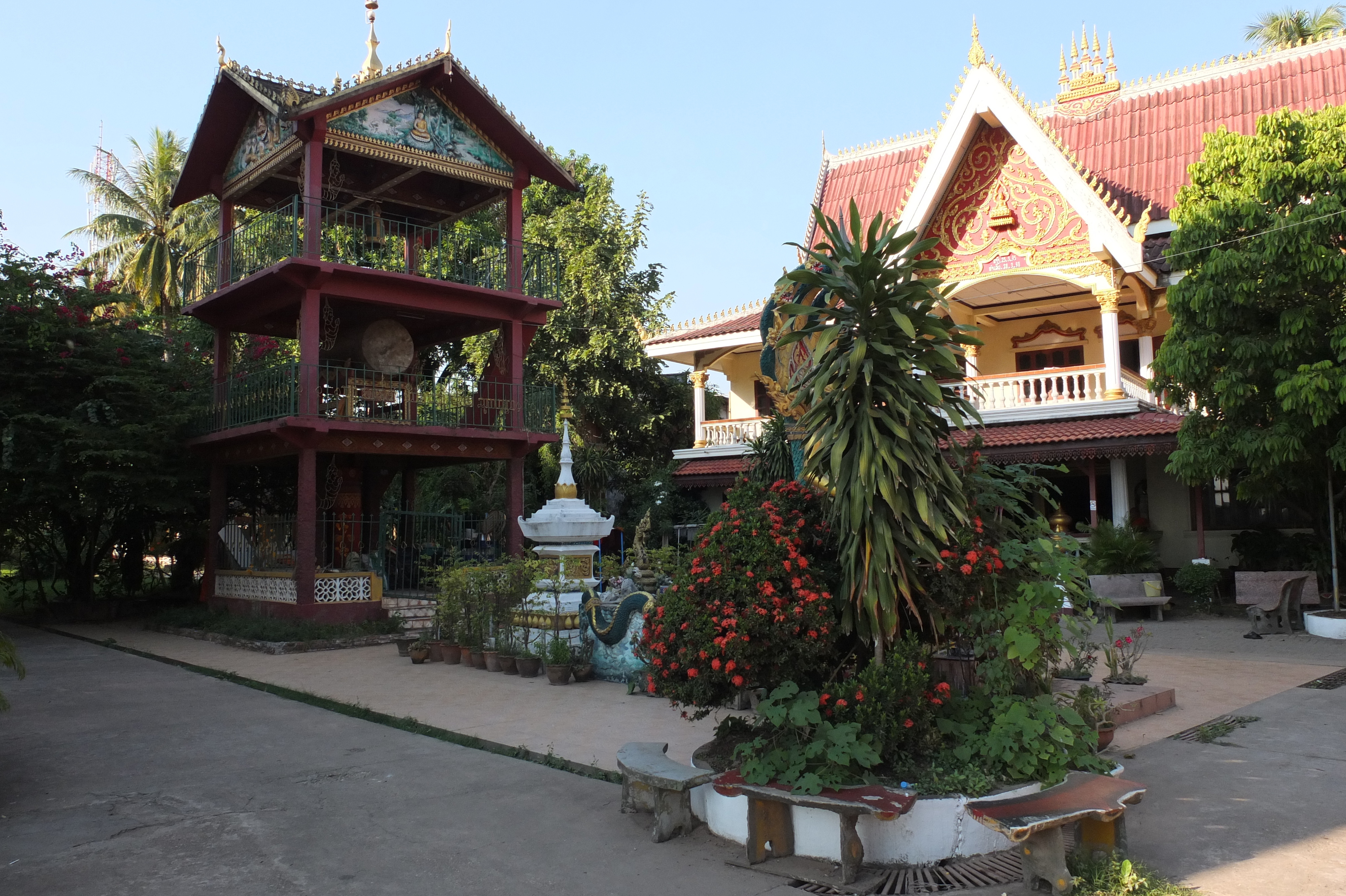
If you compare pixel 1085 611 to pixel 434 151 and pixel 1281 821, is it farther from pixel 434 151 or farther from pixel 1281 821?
pixel 434 151

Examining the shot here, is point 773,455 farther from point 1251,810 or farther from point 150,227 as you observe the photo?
point 150,227

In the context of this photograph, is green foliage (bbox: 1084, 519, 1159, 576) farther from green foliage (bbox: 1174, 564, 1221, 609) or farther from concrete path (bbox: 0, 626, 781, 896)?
concrete path (bbox: 0, 626, 781, 896)

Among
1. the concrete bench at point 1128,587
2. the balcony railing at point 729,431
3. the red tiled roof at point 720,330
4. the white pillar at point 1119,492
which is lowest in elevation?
the concrete bench at point 1128,587

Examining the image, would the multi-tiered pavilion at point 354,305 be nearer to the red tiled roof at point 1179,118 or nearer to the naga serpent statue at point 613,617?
the naga serpent statue at point 613,617

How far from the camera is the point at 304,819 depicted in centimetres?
609

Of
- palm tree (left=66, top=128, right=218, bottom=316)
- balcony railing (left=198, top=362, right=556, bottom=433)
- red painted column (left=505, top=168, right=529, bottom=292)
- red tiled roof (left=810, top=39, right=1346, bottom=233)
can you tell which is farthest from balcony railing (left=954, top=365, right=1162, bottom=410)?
palm tree (left=66, top=128, right=218, bottom=316)

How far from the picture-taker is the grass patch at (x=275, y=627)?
1527 centimetres

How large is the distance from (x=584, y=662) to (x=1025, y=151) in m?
14.2

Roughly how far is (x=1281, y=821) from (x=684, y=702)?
10.9ft

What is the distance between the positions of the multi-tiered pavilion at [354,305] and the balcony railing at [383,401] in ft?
0.15

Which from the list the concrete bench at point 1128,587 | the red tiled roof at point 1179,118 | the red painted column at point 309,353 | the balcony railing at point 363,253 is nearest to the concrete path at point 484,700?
the red painted column at point 309,353

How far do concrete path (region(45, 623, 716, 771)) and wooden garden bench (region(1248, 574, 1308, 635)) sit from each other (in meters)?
9.05

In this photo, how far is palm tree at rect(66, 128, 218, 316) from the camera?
3484 cm

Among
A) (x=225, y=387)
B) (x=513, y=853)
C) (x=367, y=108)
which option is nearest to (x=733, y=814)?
(x=513, y=853)
